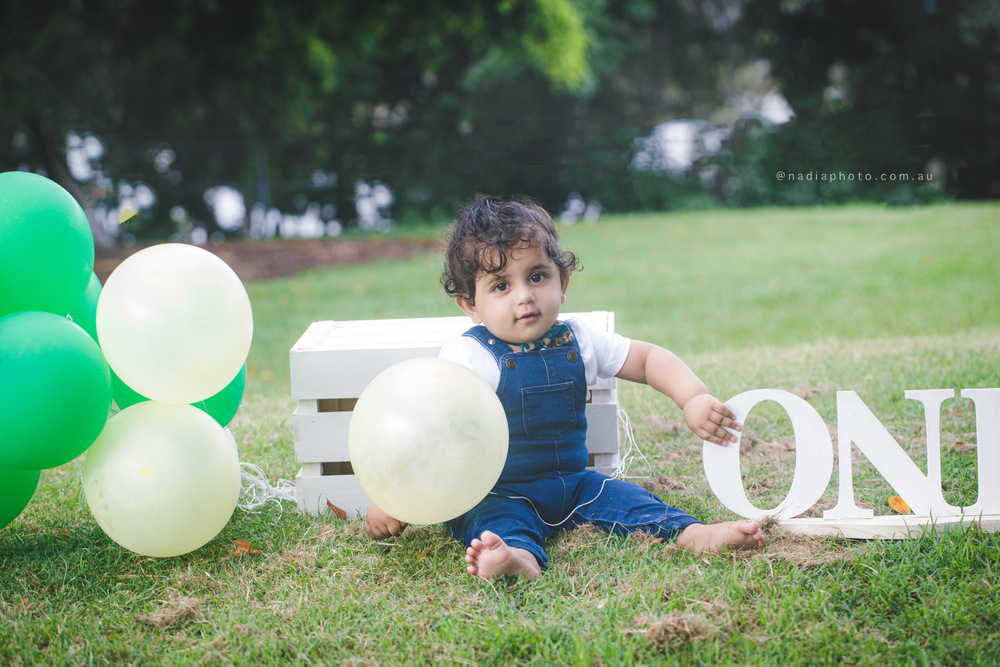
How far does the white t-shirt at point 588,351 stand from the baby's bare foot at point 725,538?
56 cm

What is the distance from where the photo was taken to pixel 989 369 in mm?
3723

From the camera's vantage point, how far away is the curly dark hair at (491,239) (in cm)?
229

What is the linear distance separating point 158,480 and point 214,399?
1.79ft

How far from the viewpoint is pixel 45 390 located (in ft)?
6.42

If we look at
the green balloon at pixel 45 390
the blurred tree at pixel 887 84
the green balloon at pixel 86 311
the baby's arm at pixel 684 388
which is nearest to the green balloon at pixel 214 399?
the green balloon at pixel 86 311

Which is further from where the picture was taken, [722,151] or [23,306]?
[722,151]

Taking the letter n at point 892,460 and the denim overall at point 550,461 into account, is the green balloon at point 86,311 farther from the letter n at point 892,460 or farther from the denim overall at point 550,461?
the letter n at point 892,460

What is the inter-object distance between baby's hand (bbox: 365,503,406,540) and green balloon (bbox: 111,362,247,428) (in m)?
0.63

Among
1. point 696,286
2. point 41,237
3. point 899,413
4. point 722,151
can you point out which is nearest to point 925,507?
point 899,413

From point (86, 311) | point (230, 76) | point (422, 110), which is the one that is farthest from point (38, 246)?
point (422, 110)

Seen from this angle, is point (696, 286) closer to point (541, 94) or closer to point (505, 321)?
point (505, 321)

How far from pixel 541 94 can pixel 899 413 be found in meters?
14.2

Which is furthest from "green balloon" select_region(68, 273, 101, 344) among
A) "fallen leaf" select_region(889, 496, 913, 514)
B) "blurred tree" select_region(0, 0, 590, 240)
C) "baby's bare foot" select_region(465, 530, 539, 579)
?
"blurred tree" select_region(0, 0, 590, 240)

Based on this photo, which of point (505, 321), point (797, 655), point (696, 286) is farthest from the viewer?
point (696, 286)
